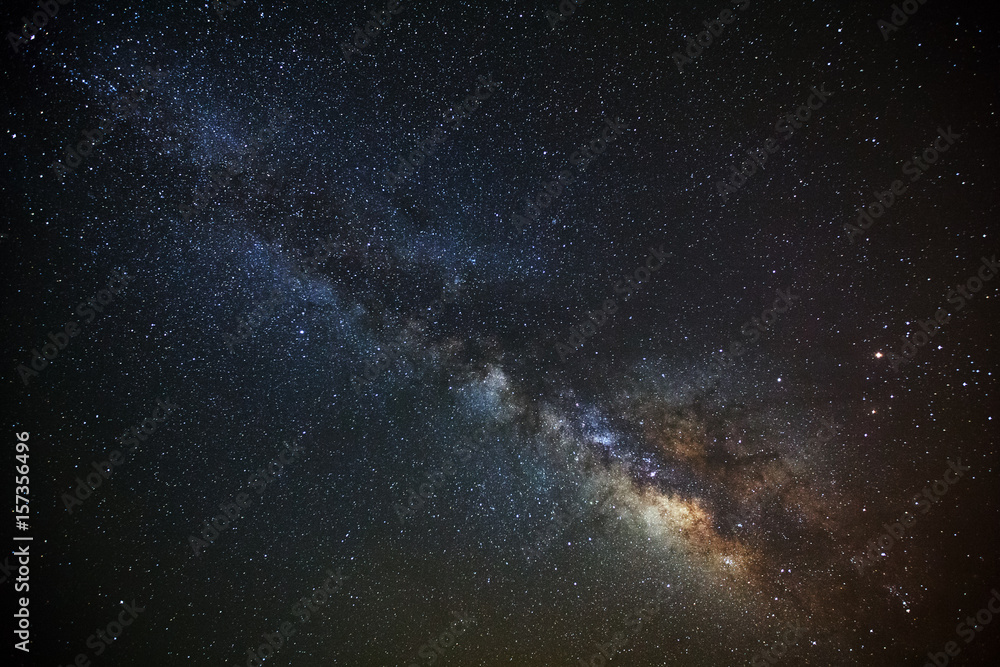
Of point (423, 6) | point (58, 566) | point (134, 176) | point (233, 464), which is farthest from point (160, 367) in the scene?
point (423, 6)

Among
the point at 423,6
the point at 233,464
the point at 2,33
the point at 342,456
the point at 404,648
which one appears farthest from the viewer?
the point at 404,648

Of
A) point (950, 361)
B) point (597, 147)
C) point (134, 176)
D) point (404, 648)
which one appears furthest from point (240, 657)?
point (950, 361)

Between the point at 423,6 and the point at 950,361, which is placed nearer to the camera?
the point at 423,6

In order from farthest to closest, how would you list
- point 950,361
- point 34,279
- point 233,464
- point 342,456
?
point 342,456, point 233,464, point 950,361, point 34,279

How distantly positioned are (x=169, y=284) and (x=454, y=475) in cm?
241

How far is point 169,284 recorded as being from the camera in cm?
227

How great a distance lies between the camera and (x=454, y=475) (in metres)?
2.82

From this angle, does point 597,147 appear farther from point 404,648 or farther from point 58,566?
point 58,566

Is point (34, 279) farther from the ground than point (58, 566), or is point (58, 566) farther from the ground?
point (34, 279)

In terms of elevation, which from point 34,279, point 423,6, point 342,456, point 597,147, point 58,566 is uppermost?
point 597,147

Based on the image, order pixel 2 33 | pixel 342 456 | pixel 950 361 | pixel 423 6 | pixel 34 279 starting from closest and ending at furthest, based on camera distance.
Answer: pixel 2 33 < pixel 423 6 < pixel 34 279 < pixel 950 361 < pixel 342 456

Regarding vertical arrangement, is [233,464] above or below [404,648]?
above

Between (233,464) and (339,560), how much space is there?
111 centimetres

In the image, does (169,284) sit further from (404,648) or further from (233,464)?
(404,648)
